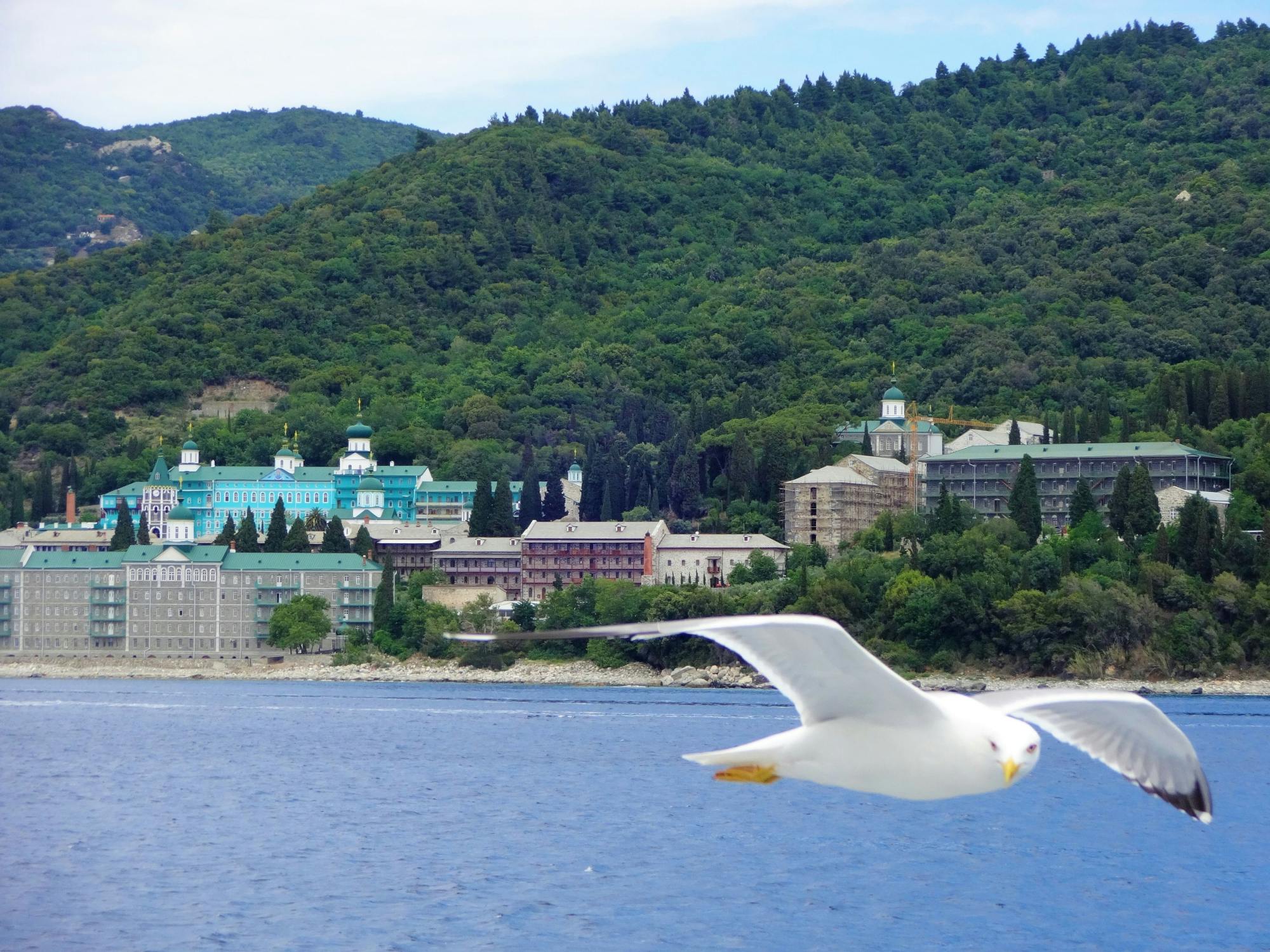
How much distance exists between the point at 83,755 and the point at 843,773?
196 ft

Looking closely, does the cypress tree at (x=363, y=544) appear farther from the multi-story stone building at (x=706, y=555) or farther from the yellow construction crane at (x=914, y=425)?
the yellow construction crane at (x=914, y=425)

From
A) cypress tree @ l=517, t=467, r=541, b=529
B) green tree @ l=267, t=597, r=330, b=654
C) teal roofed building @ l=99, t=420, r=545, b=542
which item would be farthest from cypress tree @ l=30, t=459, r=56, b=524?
green tree @ l=267, t=597, r=330, b=654

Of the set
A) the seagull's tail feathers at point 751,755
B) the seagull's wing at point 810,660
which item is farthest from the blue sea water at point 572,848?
the seagull's tail feathers at point 751,755

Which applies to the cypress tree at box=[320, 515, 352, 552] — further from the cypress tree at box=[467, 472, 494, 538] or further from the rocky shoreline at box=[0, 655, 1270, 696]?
the cypress tree at box=[467, 472, 494, 538]

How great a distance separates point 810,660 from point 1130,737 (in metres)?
2.11

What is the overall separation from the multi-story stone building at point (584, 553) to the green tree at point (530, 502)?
9129 mm

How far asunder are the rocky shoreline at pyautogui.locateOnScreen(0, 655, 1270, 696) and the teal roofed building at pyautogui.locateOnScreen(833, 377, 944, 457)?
97.1 feet

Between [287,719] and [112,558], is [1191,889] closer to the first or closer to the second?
[287,719]

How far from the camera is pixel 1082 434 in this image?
122 m

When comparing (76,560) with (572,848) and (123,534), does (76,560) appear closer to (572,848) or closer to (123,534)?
(123,534)

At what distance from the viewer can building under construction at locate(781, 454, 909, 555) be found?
11431 centimetres

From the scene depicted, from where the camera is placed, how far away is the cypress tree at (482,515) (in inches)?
4975

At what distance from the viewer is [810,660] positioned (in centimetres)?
1066

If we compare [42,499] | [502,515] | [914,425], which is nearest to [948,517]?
[914,425]
